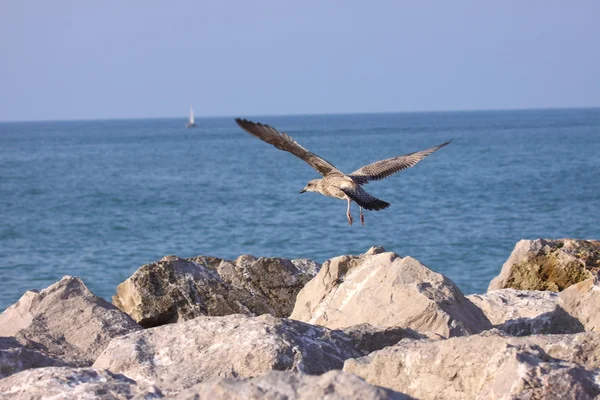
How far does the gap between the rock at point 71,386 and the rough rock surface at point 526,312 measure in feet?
12.6

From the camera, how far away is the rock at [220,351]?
506 centimetres

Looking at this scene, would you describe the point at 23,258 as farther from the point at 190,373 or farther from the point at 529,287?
the point at 190,373

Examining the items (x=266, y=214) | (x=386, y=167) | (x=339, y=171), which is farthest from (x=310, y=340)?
(x=266, y=214)

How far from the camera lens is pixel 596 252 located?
925 centimetres

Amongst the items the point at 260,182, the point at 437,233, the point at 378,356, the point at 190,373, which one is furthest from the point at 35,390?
the point at 260,182

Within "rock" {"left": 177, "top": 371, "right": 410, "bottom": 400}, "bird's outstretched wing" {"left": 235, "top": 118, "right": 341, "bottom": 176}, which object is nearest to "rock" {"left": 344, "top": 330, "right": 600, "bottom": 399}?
"rock" {"left": 177, "top": 371, "right": 410, "bottom": 400}

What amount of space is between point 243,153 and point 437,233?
48.7 metres

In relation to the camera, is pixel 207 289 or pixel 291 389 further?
pixel 207 289

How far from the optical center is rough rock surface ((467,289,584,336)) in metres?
7.51

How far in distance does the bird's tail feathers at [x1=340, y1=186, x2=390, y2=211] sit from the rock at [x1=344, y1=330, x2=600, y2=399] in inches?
215

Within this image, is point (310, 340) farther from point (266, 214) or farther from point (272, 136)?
point (266, 214)

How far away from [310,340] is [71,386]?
1.58 metres

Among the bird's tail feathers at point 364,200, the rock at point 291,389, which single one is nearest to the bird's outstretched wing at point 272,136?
the bird's tail feathers at point 364,200

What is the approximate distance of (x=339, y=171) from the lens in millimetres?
10961
